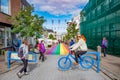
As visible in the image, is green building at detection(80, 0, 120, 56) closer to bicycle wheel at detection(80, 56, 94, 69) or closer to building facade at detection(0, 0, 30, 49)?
bicycle wheel at detection(80, 56, 94, 69)

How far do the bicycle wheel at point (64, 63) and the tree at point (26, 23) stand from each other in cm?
1412

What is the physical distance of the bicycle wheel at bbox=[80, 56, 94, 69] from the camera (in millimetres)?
12297

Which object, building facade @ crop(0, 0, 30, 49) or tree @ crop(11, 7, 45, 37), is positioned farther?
tree @ crop(11, 7, 45, 37)

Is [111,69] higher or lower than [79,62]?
lower

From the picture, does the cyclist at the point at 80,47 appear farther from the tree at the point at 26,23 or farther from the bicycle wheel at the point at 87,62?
the tree at the point at 26,23

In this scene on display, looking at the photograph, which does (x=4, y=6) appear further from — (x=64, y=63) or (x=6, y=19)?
(x=64, y=63)

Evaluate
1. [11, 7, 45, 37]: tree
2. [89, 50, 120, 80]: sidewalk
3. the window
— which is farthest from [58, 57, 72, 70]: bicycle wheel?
[11, 7, 45, 37]: tree

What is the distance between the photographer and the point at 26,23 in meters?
26.6

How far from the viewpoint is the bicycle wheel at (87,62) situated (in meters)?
12.3

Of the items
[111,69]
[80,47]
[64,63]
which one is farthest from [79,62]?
[111,69]

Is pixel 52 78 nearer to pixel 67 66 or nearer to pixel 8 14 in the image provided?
pixel 67 66

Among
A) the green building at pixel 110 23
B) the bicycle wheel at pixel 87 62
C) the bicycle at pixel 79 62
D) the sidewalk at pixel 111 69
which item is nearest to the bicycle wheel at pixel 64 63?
the bicycle at pixel 79 62

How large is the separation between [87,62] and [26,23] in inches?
611

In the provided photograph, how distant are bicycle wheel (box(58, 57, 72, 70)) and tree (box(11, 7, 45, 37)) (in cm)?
1412
